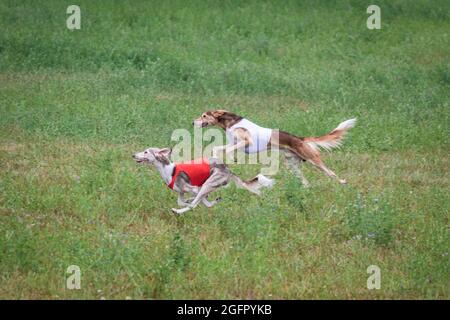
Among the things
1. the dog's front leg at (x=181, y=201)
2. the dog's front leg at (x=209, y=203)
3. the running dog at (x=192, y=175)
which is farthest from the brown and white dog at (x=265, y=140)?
the dog's front leg at (x=181, y=201)

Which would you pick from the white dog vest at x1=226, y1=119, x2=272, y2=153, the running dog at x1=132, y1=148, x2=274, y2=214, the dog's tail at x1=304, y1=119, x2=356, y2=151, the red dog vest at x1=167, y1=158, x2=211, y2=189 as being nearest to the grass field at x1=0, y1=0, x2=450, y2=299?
the running dog at x1=132, y1=148, x2=274, y2=214

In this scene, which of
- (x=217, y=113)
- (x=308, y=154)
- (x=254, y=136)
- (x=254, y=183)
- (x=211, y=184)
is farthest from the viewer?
(x=308, y=154)

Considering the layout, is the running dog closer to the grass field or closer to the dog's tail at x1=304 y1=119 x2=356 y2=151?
the grass field

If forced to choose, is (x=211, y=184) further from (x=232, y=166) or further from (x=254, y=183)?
(x=232, y=166)

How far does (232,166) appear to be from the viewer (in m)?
12.9

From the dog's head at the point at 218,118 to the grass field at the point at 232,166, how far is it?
999 millimetres

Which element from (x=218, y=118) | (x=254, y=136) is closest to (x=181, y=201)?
(x=254, y=136)

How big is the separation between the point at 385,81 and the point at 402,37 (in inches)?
160

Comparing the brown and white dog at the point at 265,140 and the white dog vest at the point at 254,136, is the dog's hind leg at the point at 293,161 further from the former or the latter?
the white dog vest at the point at 254,136

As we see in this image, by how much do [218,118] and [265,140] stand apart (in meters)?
0.74

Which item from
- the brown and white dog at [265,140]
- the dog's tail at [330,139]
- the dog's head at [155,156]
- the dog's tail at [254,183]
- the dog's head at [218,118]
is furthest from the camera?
the dog's tail at [330,139]

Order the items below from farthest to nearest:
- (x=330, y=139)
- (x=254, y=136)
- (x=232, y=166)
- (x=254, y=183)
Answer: (x=232, y=166)
(x=330, y=139)
(x=254, y=136)
(x=254, y=183)

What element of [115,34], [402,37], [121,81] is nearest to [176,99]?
[121,81]

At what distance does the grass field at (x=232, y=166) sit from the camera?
27.7 ft
